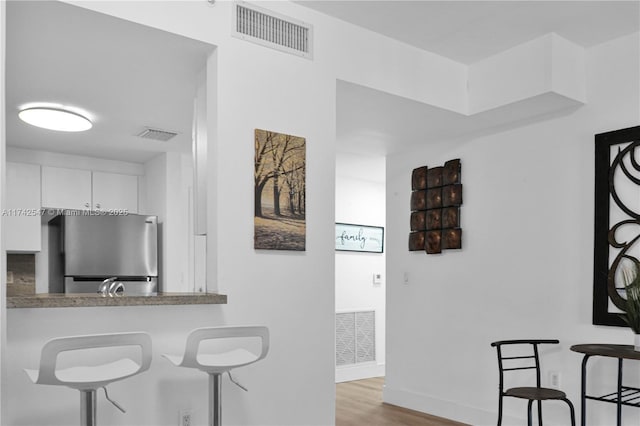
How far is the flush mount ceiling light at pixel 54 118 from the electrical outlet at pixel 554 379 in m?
3.78

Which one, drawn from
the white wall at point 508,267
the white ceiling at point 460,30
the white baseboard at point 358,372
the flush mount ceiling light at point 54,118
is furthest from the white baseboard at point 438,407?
the flush mount ceiling light at point 54,118

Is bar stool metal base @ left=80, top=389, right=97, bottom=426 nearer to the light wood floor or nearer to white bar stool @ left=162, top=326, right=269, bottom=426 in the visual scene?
white bar stool @ left=162, top=326, right=269, bottom=426

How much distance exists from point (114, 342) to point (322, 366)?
1421 mm

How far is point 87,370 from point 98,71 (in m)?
1.92

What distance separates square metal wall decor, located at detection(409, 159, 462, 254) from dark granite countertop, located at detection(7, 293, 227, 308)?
2.49m

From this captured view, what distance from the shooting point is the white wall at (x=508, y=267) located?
3.72 meters

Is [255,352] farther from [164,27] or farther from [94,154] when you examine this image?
[94,154]

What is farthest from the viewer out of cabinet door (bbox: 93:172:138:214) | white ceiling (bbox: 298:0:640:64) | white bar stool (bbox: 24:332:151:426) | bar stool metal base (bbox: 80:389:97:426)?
cabinet door (bbox: 93:172:138:214)

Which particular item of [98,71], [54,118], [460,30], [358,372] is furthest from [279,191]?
[358,372]

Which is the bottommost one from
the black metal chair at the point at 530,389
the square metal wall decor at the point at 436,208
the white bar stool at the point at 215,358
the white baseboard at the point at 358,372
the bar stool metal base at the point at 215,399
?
the white baseboard at the point at 358,372

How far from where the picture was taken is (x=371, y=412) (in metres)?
4.84

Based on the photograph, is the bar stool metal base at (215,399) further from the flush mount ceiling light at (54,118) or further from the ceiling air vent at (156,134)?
the ceiling air vent at (156,134)

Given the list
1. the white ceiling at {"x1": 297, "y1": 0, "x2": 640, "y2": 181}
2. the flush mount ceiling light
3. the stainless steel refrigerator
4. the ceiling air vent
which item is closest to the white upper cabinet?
the stainless steel refrigerator

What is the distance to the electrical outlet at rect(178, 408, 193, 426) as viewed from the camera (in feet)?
8.86
